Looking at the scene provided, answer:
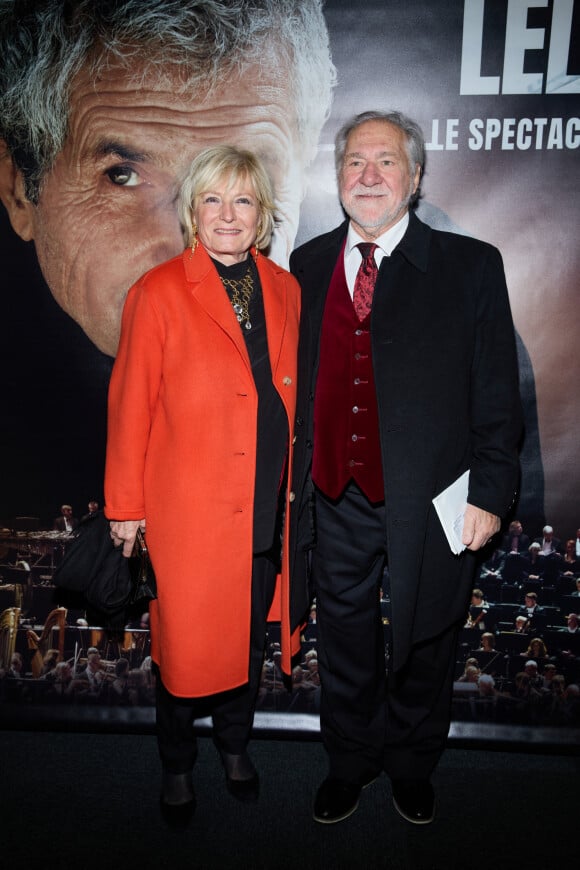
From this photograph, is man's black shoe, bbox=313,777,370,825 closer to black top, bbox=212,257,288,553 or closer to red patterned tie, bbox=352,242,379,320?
black top, bbox=212,257,288,553

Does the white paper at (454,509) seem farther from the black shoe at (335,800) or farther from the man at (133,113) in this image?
the man at (133,113)

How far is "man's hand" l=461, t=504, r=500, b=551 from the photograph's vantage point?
1.88 m

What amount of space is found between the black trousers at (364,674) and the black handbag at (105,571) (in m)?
0.53

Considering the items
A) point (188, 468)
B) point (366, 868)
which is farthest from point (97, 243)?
point (366, 868)

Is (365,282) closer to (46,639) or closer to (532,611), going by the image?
(532,611)

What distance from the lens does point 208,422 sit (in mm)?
1783

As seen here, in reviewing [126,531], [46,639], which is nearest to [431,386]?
[126,531]

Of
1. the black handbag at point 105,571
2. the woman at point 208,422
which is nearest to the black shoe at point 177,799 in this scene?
the woman at point 208,422

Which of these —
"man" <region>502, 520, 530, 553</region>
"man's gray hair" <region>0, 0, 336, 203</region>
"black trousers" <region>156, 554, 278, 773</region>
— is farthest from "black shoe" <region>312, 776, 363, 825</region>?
"man's gray hair" <region>0, 0, 336, 203</region>

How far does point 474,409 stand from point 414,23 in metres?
1.26

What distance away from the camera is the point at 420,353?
1774 millimetres

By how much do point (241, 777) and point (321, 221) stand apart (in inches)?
73.1

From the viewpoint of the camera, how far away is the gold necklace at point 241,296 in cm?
184

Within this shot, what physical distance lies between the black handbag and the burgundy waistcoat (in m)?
0.59
